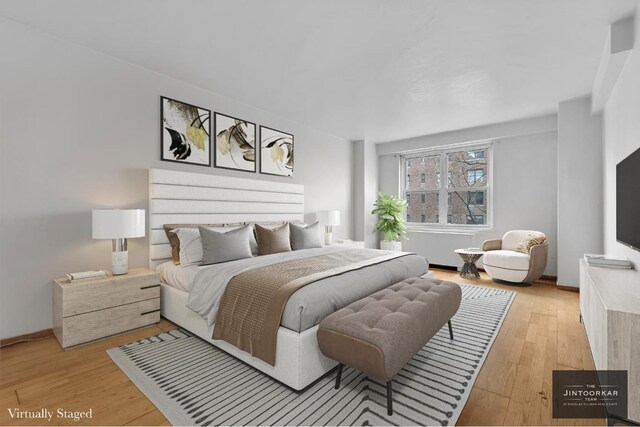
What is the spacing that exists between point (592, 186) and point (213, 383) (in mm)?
5040

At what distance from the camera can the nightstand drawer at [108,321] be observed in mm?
2430

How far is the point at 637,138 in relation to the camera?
2.28 m

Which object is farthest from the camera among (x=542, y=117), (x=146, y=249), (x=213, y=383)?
(x=542, y=117)

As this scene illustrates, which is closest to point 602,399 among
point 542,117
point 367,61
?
point 367,61

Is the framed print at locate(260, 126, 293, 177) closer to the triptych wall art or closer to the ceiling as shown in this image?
the triptych wall art

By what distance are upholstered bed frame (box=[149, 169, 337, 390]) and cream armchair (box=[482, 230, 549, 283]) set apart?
3.07 m

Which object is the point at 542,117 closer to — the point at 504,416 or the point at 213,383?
the point at 504,416

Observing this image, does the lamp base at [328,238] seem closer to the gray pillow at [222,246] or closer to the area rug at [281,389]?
the gray pillow at [222,246]

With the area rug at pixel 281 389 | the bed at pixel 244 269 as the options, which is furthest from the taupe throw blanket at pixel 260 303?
the area rug at pixel 281 389

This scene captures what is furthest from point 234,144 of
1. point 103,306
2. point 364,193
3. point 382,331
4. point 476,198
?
point 476,198

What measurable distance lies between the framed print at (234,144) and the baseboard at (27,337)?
234 centimetres

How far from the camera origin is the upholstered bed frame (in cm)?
186

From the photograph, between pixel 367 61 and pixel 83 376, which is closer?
pixel 83 376

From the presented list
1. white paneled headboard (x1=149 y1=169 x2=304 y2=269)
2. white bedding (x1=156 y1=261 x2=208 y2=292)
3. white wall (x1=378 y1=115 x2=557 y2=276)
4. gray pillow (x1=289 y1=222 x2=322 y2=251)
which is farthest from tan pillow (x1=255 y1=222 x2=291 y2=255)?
white wall (x1=378 y1=115 x2=557 y2=276)
